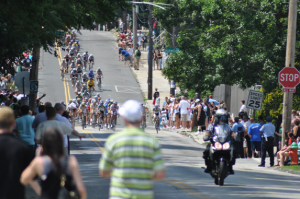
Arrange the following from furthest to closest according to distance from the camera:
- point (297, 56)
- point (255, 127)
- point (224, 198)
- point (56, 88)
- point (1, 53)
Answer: point (56, 88) → point (297, 56) → point (255, 127) → point (1, 53) → point (224, 198)

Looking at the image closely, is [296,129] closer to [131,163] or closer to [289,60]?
[289,60]

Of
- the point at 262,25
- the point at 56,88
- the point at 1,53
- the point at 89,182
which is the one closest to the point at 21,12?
the point at 1,53

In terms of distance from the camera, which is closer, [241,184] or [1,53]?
[241,184]

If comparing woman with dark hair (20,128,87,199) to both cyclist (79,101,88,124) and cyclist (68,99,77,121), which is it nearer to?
cyclist (68,99,77,121)

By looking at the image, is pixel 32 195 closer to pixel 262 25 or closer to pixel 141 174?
pixel 141 174

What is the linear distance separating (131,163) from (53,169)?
0.78 m

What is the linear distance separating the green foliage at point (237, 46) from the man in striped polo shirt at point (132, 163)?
59.5 feet

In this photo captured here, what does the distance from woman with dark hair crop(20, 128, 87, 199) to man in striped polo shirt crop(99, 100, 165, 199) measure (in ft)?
1.07

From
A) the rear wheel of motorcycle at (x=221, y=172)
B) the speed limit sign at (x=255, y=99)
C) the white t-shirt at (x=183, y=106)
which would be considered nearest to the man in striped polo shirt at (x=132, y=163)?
the rear wheel of motorcycle at (x=221, y=172)

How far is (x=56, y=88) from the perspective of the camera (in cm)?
4431

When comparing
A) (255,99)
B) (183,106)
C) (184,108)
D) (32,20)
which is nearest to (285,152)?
(255,99)

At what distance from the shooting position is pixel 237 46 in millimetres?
24125

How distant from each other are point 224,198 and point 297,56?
13816mm

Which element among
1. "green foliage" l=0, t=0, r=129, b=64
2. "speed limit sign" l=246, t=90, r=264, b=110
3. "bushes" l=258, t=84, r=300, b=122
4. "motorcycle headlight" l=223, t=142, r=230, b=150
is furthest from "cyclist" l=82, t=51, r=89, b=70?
"motorcycle headlight" l=223, t=142, r=230, b=150
